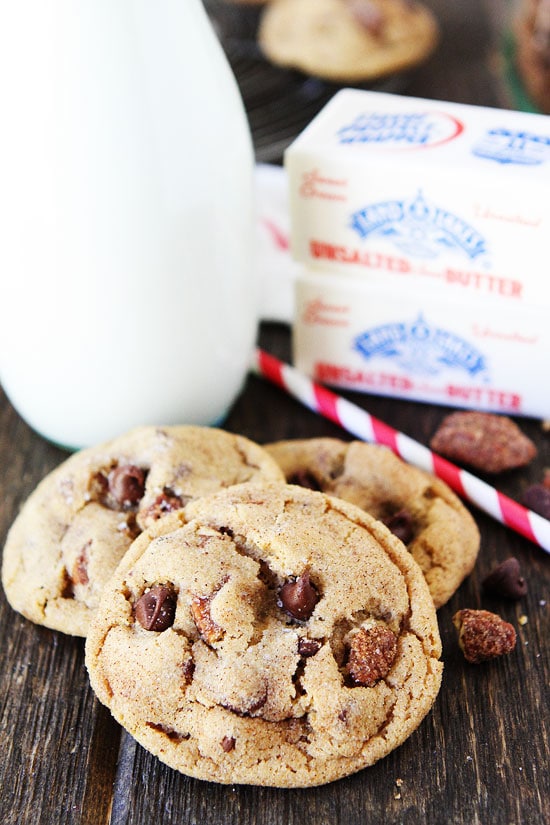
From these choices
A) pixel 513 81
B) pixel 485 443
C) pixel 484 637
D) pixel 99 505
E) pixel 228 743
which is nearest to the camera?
pixel 228 743

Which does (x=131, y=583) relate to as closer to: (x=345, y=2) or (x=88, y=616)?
(x=88, y=616)

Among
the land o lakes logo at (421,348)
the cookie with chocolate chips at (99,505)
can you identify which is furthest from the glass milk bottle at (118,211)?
the land o lakes logo at (421,348)

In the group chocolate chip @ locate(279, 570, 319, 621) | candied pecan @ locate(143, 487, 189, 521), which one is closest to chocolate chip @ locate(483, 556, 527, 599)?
chocolate chip @ locate(279, 570, 319, 621)

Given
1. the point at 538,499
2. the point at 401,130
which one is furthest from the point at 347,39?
the point at 538,499

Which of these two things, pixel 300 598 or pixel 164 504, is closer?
pixel 300 598

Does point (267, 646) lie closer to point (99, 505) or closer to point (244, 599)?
point (244, 599)

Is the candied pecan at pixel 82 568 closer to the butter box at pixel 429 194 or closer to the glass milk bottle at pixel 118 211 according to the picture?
the glass milk bottle at pixel 118 211
